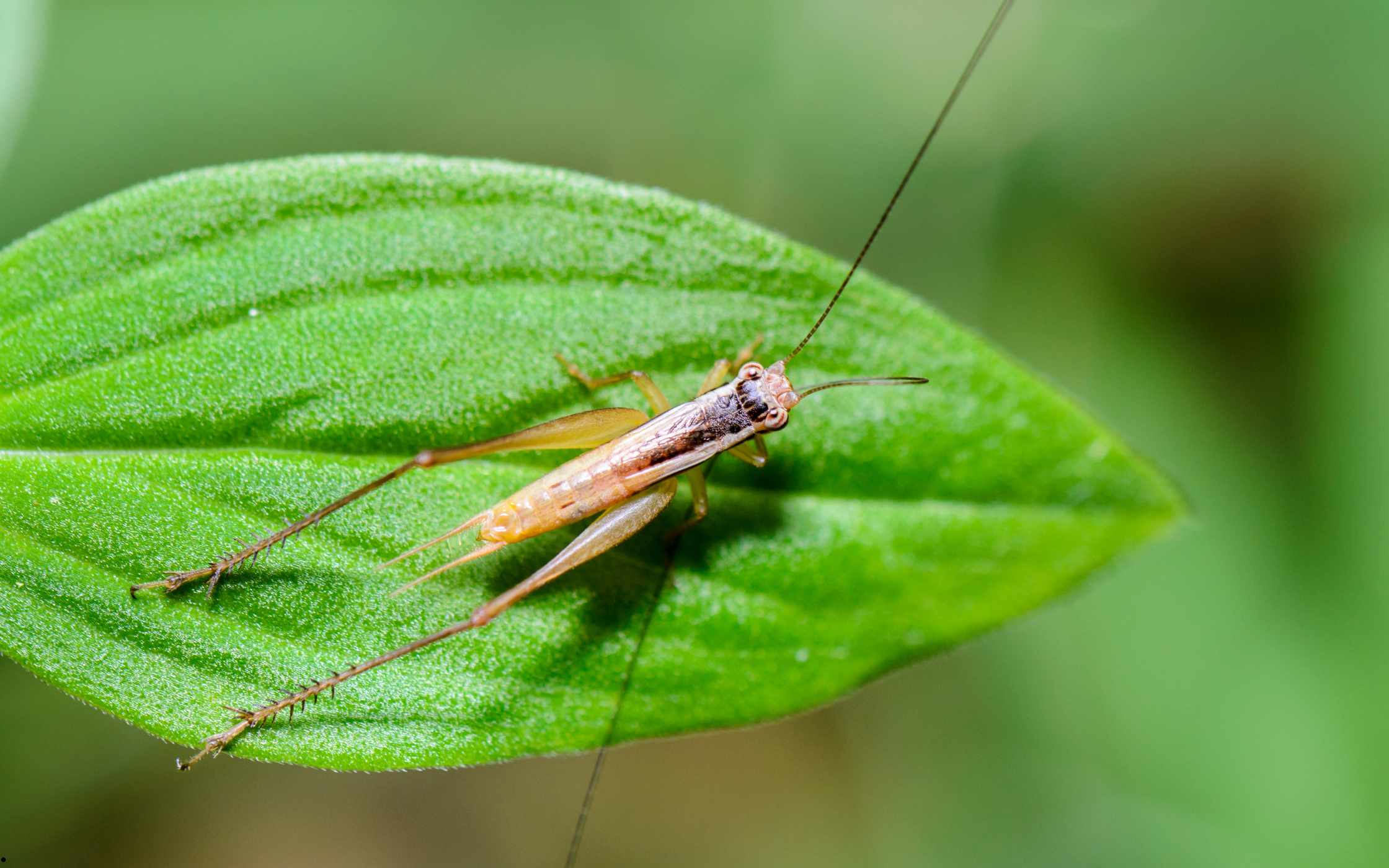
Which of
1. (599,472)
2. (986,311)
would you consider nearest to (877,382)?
(599,472)

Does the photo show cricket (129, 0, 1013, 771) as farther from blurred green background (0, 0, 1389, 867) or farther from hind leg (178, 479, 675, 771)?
blurred green background (0, 0, 1389, 867)

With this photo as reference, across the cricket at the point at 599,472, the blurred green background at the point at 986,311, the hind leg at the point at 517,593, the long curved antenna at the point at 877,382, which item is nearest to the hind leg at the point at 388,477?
the cricket at the point at 599,472

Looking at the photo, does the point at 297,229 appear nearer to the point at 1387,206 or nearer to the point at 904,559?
the point at 904,559

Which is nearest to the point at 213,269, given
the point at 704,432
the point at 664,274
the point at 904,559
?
the point at 664,274

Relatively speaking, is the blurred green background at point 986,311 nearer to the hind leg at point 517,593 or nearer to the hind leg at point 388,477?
the hind leg at point 517,593

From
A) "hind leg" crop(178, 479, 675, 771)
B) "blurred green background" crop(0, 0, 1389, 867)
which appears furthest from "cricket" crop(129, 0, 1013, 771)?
"blurred green background" crop(0, 0, 1389, 867)

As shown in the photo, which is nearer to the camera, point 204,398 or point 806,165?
point 204,398
